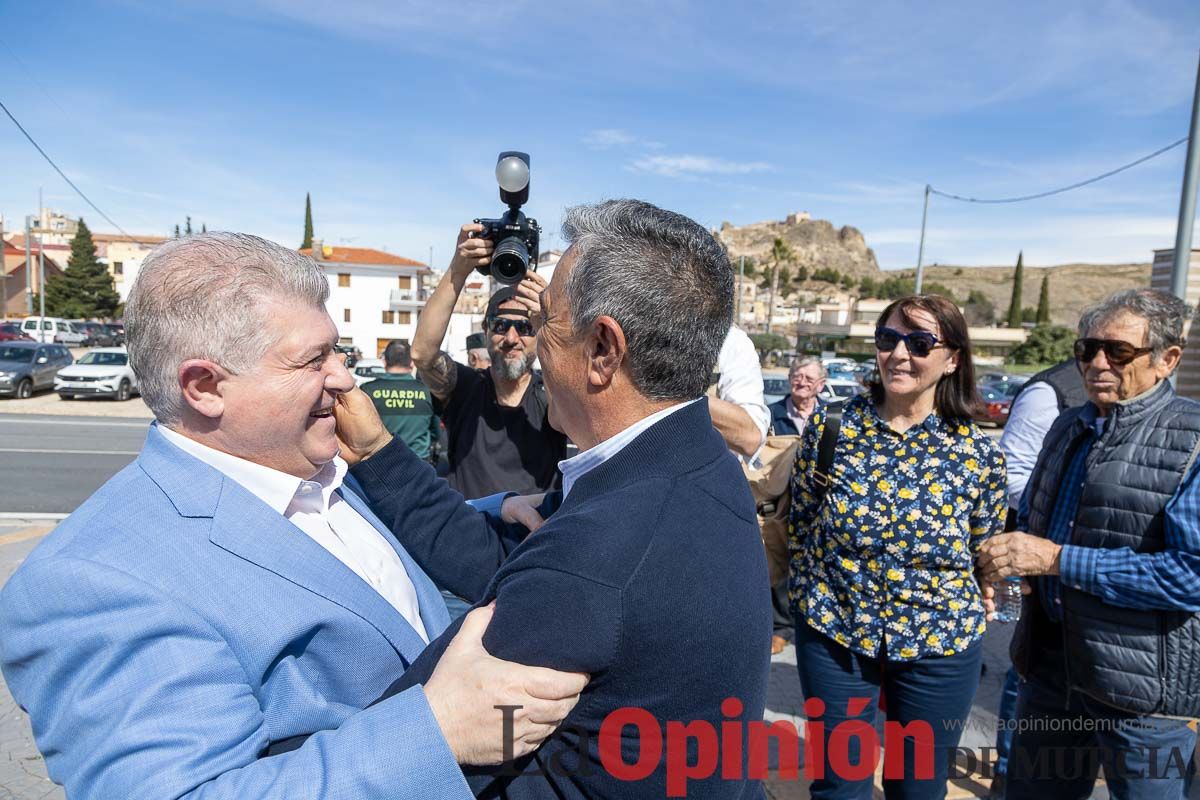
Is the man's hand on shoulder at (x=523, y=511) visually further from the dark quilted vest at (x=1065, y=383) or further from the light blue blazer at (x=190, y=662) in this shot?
the dark quilted vest at (x=1065, y=383)

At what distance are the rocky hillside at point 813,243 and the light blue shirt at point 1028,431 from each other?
132499mm

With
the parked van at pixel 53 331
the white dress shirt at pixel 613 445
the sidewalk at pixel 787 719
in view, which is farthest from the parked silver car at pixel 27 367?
the white dress shirt at pixel 613 445

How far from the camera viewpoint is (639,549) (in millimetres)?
1132

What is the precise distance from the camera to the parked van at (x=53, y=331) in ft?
112

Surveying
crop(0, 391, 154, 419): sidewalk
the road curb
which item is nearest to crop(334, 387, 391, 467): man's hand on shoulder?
the road curb

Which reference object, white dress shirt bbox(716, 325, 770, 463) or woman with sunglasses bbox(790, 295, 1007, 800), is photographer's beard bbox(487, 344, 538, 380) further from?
woman with sunglasses bbox(790, 295, 1007, 800)

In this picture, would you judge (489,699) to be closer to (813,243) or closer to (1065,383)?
(1065,383)

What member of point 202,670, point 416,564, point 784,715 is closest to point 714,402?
point 416,564

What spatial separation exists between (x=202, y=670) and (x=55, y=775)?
0.30 metres

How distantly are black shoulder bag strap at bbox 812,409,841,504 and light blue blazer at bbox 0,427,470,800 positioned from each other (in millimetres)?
1878

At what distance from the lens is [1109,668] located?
2.37m

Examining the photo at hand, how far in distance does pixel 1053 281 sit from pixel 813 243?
41.3m

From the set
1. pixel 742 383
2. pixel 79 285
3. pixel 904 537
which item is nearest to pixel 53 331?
pixel 79 285

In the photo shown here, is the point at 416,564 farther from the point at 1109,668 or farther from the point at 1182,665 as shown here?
the point at 1182,665
